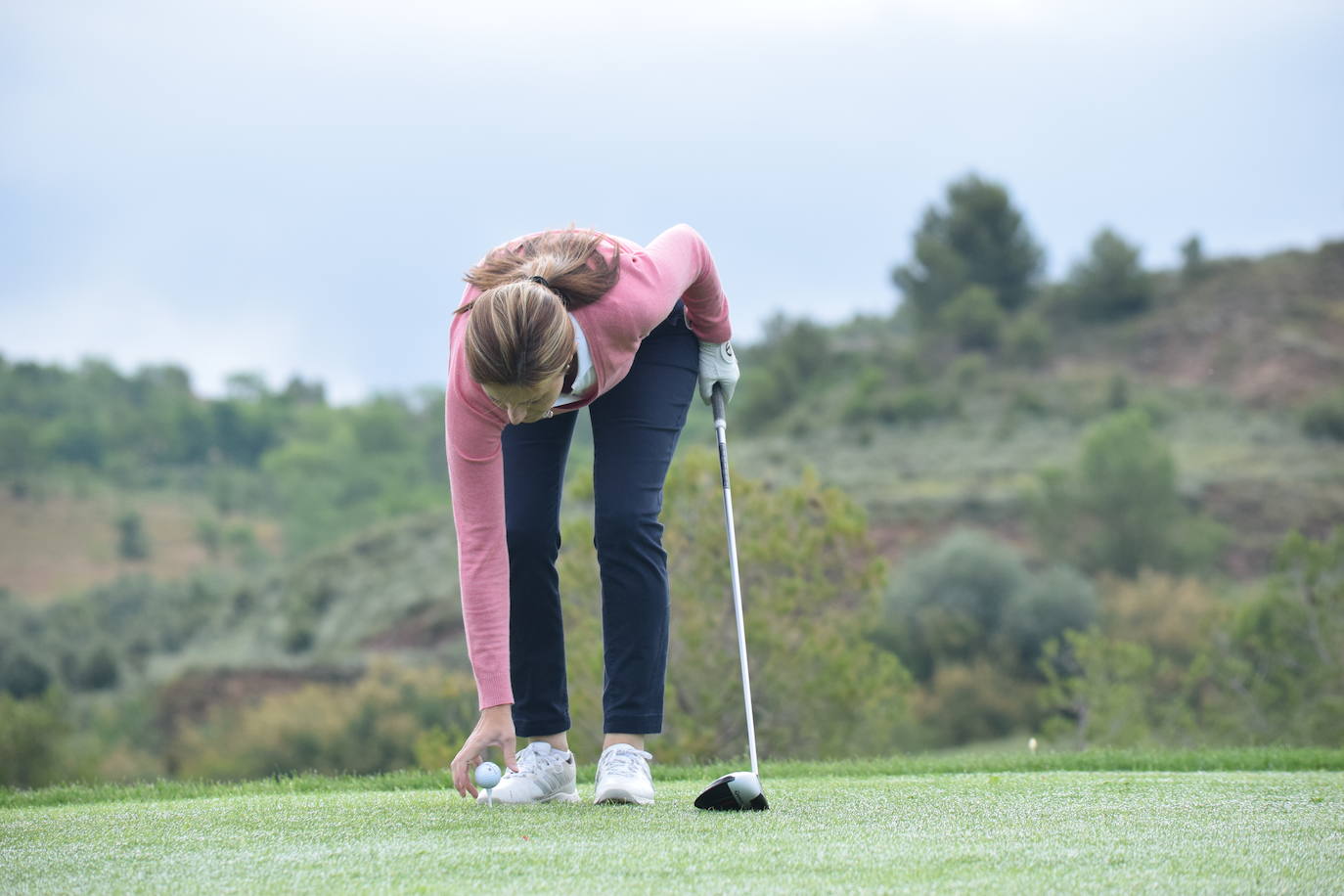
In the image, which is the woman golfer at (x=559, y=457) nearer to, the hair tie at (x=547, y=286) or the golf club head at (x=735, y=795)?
the hair tie at (x=547, y=286)

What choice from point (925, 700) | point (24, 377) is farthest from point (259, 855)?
point (24, 377)

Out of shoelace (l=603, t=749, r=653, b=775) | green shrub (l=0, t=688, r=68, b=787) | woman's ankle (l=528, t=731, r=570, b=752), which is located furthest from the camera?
green shrub (l=0, t=688, r=68, b=787)

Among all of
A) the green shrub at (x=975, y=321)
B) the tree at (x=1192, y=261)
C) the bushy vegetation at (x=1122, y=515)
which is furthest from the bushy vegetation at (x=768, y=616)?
the tree at (x=1192, y=261)

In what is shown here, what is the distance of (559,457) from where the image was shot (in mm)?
3328

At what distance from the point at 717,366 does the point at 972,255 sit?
165ft

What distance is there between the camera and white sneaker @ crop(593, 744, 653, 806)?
301 centimetres

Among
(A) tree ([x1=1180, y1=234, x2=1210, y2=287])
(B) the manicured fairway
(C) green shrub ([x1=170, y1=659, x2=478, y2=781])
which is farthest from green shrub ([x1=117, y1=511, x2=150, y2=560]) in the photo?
(B) the manicured fairway

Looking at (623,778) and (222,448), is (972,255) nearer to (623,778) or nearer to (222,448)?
(222,448)

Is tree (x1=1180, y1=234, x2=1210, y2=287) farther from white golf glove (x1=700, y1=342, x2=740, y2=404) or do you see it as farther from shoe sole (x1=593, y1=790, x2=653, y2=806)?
shoe sole (x1=593, y1=790, x2=653, y2=806)

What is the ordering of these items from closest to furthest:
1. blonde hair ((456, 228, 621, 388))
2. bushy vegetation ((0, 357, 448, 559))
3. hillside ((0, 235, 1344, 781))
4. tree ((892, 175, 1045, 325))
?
blonde hair ((456, 228, 621, 388))
hillside ((0, 235, 1344, 781))
tree ((892, 175, 1045, 325))
bushy vegetation ((0, 357, 448, 559))

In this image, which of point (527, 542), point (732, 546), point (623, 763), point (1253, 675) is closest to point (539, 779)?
point (623, 763)

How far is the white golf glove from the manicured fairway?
3.50 ft

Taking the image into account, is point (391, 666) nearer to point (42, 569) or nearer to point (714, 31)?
point (714, 31)

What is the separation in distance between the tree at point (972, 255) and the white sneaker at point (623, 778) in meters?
48.4
